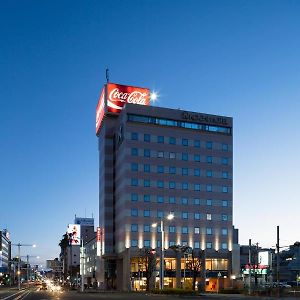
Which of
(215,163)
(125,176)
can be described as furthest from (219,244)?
(125,176)

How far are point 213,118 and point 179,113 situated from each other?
10.0 meters

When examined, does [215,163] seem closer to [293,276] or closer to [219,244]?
[219,244]

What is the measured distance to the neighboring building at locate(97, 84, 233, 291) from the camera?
129125mm

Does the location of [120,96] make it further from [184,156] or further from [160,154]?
[184,156]

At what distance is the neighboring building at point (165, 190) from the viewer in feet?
424

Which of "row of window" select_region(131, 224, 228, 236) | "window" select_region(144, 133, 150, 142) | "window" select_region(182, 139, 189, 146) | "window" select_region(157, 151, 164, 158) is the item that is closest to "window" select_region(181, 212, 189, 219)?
"row of window" select_region(131, 224, 228, 236)

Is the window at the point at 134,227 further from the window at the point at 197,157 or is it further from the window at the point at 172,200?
the window at the point at 197,157

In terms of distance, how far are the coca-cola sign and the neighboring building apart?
28 cm

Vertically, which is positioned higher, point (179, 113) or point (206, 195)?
point (179, 113)

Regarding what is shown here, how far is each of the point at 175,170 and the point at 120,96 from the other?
27377 millimetres

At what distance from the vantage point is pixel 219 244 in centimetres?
13725

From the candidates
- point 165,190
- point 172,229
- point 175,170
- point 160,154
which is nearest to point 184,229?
point 172,229

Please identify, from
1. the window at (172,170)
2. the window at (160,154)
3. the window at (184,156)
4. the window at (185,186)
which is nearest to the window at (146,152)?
the window at (160,154)

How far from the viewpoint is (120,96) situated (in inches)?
5773
